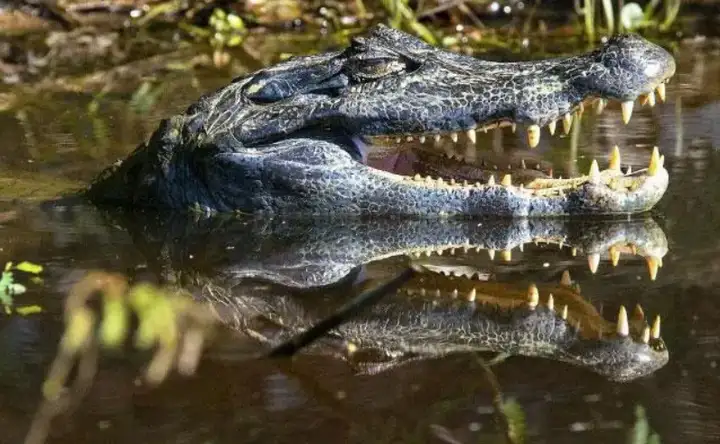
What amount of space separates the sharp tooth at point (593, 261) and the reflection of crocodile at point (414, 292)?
2.4 inches

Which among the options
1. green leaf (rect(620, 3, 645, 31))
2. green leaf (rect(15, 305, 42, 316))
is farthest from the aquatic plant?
green leaf (rect(15, 305, 42, 316))

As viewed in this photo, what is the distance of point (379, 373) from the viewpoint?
13.1ft

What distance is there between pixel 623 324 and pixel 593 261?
84cm

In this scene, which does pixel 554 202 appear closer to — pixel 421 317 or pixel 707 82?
pixel 421 317

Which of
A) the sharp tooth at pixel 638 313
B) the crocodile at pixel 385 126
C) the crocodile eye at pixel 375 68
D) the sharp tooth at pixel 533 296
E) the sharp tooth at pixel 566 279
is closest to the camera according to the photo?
the sharp tooth at pixel 638 313

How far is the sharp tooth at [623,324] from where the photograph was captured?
4.22 metres

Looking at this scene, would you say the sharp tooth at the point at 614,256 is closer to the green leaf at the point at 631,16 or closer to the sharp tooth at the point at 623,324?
the sharp tooth at the point at 623,324

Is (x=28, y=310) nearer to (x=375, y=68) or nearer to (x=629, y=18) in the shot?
(x=375, y=68)

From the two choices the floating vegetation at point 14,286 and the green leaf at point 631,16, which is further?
the green leaf at point 631,16

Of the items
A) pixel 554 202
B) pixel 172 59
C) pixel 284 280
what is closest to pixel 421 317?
pixel 284 280

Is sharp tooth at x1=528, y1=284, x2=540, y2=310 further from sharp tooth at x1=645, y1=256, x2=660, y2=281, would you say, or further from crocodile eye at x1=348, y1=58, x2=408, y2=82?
crocodile eye at x1=348, y1=58, x2=408, y2=82

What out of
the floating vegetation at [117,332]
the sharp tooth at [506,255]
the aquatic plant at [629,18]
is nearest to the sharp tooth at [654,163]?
the sharp tooth at [506,255]

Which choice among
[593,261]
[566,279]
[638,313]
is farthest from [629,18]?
[638,313]

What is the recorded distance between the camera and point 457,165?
6211 millimetres
